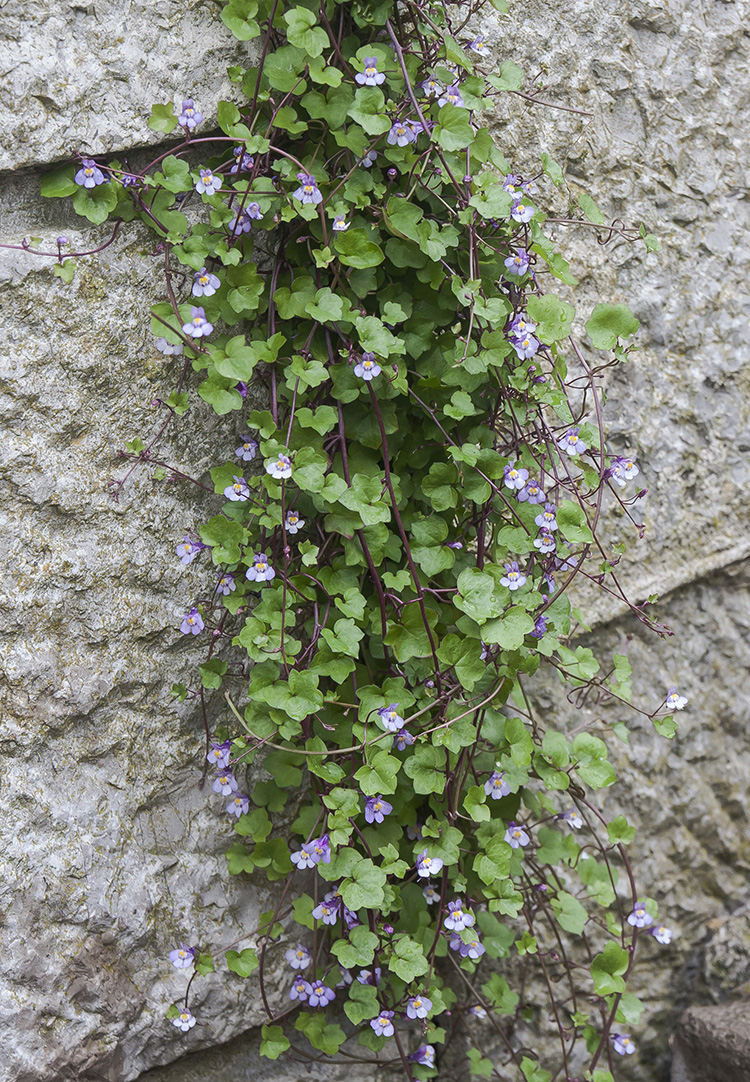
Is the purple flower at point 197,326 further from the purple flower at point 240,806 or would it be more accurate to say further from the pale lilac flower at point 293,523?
the purple flower at point 240,806

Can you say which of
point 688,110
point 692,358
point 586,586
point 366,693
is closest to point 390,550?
point 366,693

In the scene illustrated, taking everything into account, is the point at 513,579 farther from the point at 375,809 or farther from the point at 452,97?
the point at 452,97

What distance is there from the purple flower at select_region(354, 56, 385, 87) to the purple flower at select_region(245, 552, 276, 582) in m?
0.64

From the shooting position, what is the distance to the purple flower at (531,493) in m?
1.29

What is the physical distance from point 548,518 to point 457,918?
598 millimetres

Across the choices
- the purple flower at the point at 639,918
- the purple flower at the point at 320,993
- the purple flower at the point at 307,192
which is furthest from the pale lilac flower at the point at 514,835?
the purple flower at the point at 307,192

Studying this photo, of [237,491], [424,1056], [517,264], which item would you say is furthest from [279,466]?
[424,1056]

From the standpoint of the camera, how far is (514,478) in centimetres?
123

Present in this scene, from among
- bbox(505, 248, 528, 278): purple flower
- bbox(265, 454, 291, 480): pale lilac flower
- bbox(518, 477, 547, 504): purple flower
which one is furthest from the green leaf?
bbox(265, 454, 291, 480): pale lilac flower

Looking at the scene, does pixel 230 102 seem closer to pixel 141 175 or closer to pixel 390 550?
pixel 141 175

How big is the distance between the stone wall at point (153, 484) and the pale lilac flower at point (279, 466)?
0.70ft

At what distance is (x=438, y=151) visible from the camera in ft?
3.87

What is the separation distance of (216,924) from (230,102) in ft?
4.08

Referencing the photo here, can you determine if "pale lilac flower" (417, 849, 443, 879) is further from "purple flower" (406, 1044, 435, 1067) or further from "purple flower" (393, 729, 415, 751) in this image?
"purple flower" (406, 1044, 435, 1067)
